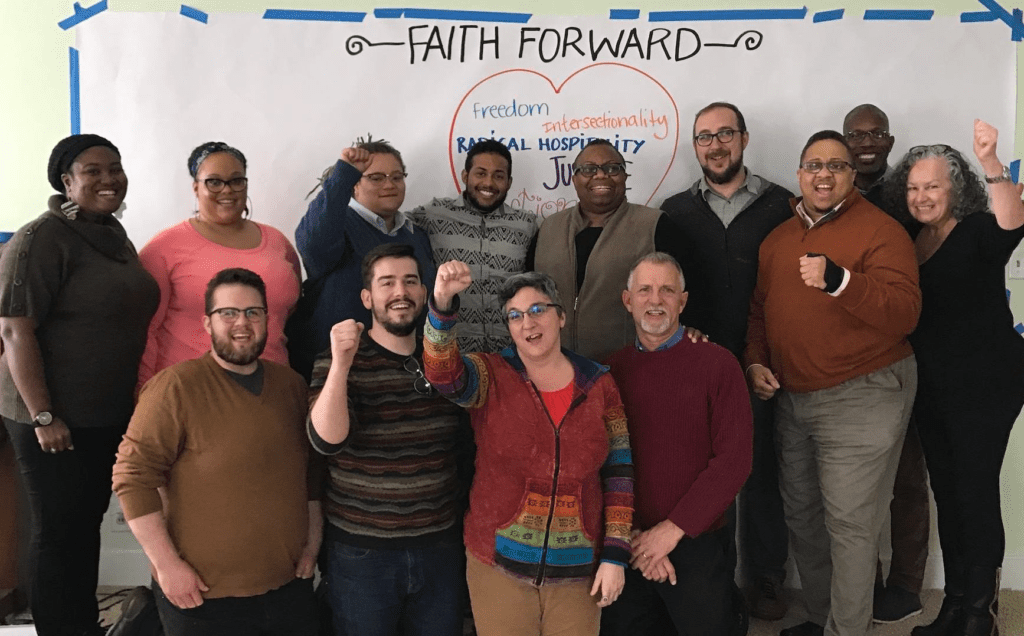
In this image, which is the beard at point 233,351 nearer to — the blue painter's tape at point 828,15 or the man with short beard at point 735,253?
the man with short beard at point 735,253

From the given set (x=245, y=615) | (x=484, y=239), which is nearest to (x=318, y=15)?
(x=484, y=239)

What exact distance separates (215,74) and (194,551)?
6.51 feet

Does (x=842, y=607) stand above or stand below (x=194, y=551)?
below

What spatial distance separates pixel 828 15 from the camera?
278 cm

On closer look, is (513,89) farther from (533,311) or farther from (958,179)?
(958,179)

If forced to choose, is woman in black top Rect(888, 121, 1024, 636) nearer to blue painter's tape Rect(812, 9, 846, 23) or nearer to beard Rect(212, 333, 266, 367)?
blue painter's tape Rect(812, 9, 846, 23)

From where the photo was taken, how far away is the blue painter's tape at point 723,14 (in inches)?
110

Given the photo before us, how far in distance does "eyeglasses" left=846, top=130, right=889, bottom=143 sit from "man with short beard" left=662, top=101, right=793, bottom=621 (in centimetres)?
37

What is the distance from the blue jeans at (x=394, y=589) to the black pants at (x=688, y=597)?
46cm

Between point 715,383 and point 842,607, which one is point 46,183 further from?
point 842,607

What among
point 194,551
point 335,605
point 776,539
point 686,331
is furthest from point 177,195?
point 776,539

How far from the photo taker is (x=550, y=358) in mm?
1814

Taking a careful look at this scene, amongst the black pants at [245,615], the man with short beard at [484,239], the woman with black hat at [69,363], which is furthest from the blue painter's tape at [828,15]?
the black pants at [245,615]

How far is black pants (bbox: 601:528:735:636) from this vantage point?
1877 millimetres
